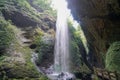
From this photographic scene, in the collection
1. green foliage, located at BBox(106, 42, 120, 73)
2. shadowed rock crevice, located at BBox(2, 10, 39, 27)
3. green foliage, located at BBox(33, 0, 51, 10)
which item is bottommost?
green foliage, located at BBox(106, 42, 120, 73)

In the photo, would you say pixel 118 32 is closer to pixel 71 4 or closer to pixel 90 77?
pixel 71 4

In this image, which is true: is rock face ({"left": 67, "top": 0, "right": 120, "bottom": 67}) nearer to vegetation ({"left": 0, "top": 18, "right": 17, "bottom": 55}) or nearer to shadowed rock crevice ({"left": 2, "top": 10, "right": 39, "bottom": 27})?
vegetation ({"left": 0, "top": 18, "right": 17, "bottom": 55})

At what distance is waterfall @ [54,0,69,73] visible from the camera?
24.4 m

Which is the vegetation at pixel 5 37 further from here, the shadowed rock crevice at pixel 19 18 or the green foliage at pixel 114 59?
the green foliage at pixel 114 59

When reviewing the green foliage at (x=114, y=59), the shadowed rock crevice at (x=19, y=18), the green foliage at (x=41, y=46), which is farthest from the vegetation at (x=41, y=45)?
the green foliage at (x=114, y=59)

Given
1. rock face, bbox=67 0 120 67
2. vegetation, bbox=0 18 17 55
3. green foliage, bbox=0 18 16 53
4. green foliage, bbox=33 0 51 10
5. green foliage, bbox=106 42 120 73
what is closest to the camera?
green foliage, bbox=106 42 120 73

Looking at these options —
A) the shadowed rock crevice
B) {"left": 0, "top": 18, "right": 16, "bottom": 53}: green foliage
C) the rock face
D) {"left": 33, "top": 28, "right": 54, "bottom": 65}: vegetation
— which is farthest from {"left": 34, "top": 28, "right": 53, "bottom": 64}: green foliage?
the rock face

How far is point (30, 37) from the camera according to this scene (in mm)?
23938

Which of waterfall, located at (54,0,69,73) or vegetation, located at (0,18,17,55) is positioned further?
waterfall, located at (54,0,69,73)

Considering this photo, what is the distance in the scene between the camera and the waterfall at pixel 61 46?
2442 centimetres

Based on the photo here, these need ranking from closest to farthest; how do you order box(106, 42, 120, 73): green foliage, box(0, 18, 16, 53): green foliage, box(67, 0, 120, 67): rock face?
box(106, 42, 120, 73): green foliage
box(67, 0, 120, 67): rock face
box(0, 18, 16, 53): green foliage

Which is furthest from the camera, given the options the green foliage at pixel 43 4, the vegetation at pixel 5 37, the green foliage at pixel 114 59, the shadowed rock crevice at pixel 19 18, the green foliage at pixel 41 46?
the green foliage at pixel 43 4

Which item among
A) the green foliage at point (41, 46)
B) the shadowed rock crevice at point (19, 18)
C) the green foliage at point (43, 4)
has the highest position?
the green foliage at point (43, 4)

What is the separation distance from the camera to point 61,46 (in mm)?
28172
